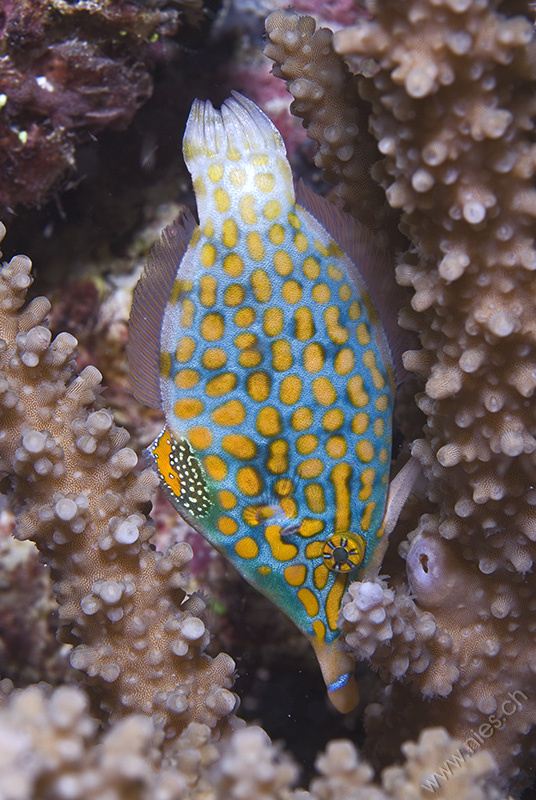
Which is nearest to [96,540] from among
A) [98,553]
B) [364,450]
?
[98,553]

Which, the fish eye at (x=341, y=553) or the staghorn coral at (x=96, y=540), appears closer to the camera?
the staghorn coral at (x=96, y=540)

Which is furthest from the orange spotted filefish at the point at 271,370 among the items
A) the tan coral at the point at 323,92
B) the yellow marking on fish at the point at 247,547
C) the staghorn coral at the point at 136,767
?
the staghorn coral at the point at 136,767

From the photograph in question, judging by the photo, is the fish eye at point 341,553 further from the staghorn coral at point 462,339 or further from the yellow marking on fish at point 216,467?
the yellow marking on fish at point 216,467

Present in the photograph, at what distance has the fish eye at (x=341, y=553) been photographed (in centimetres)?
235

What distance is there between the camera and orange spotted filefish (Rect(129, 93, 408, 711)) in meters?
2.22

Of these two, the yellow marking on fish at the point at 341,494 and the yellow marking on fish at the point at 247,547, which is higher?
the yellow marking on fish at the point at 341,494

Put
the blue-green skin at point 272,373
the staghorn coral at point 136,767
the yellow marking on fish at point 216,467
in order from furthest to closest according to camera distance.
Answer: the yellow marking on fish at point 216,467 → the blue-green skin at point 272,373 → the staghorn coral at point 136,767

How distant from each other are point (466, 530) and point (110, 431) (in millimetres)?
1372

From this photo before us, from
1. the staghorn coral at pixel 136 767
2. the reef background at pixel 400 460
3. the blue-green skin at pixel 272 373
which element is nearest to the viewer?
the staghorn coral at pixel 136 767

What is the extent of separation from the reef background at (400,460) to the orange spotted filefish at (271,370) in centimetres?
19

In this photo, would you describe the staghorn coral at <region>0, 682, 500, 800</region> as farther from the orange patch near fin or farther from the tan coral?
the tan coral

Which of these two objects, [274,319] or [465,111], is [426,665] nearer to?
[274,319]

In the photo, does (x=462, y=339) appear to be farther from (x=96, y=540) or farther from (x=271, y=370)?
(x=96, y=540)

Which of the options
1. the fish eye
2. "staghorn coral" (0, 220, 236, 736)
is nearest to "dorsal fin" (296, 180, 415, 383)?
the fish eye
